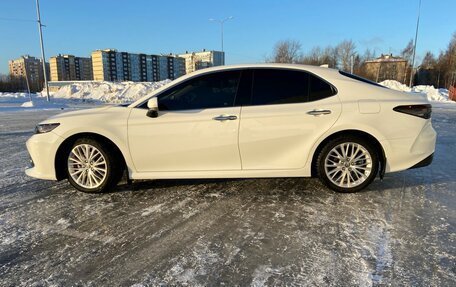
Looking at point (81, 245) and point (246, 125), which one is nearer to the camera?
point (81, 245)

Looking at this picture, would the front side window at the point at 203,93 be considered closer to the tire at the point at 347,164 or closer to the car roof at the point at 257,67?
the car roof at the point at 257,67

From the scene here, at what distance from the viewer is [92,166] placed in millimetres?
4672

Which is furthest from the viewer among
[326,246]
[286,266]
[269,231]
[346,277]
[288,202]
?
[288,202]

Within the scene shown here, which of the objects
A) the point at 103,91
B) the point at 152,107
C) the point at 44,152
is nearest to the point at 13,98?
the point at 103,91

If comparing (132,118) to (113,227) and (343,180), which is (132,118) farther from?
(343,180)

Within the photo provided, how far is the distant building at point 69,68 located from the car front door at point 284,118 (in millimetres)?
103300

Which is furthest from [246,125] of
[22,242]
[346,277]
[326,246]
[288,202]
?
[22,242]

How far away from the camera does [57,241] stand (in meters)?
3.39

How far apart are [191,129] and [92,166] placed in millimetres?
1449

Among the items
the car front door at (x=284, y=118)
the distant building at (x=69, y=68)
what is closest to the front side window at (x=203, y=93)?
the car front door at (x=284, y=118)

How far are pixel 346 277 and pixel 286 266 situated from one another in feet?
1.54

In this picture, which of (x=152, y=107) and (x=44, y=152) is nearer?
(x=152, y=107)

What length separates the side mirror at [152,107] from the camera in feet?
14.4

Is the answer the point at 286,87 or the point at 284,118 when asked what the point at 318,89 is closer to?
the point at 286,87
